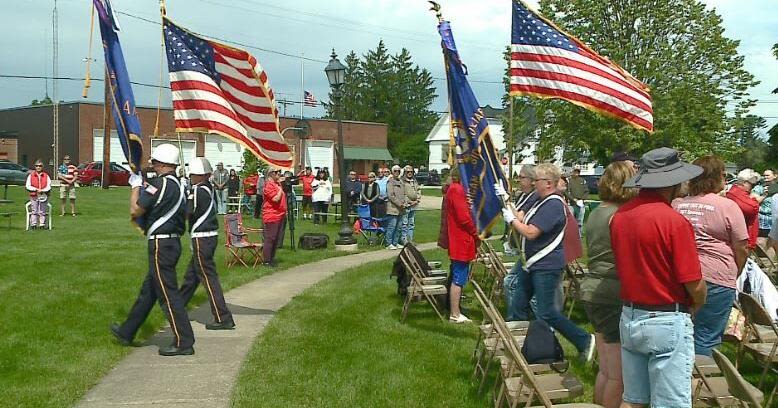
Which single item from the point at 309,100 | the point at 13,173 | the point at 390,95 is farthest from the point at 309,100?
the point at 390,95

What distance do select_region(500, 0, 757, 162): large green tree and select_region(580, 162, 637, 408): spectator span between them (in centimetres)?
2640

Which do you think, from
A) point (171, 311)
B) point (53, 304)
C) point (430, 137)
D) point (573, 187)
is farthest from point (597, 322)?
point (430, 137)

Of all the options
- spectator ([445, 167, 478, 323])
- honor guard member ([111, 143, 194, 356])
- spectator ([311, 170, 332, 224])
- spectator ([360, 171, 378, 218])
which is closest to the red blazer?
spectator ([445, 167, 478, 323])

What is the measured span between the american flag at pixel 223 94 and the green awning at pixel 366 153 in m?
56.4

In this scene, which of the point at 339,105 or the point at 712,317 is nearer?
the point at 712,317

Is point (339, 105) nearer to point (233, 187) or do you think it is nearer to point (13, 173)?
point (233, 187)

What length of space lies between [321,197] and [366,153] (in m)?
43.6

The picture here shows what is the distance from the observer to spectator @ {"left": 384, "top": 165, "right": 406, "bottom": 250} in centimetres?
1656

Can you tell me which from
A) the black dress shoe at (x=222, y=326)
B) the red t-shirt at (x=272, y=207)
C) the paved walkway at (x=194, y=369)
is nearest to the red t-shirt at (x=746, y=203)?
the paved walkway at (x=194, y=369)

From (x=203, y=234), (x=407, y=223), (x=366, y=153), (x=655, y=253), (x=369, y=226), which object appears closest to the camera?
(x=655, y=253)

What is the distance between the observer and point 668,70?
3141cm

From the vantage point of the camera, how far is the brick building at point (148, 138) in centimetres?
5250

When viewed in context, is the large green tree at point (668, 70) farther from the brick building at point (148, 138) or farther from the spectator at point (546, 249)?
the spectator at point (546, 249)

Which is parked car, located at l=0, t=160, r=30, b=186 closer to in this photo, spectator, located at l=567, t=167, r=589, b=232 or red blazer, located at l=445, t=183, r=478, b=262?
spectator, located at l=567, t=167, r=589, b=232
